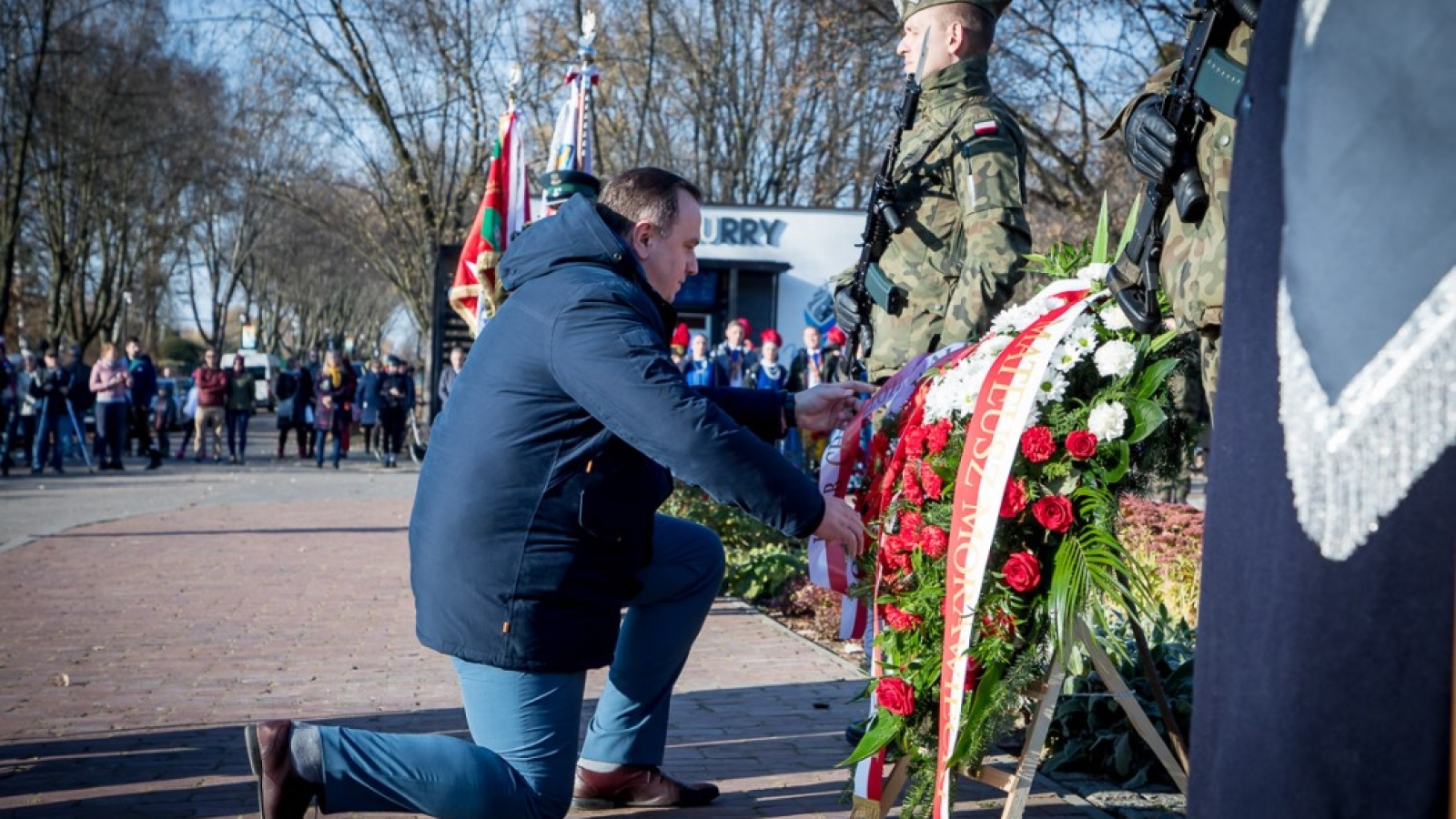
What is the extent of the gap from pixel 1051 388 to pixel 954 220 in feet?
4.79

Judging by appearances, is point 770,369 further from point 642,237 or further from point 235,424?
point 642,237

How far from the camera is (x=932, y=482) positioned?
326 cm

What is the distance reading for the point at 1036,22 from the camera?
21156mm

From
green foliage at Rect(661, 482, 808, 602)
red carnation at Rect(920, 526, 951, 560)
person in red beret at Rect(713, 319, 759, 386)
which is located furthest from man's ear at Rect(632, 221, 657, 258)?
person in red beret at Rect(713, 319, 759, 386)

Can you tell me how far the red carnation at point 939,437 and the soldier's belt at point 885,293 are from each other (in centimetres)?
130

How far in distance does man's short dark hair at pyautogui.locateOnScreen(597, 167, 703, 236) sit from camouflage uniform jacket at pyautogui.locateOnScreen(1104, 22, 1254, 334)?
1.37 metres

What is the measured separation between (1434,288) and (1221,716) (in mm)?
469

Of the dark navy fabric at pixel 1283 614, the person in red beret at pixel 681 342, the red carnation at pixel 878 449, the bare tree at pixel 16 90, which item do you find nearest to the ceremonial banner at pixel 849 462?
the red carnation at pixel 878 449

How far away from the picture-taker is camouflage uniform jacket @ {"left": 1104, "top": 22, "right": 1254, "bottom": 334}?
2.64 metres

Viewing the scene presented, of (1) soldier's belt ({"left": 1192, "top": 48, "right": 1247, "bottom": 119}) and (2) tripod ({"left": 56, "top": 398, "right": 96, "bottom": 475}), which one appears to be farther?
(2) tripod ({"left": 56, "top": 398, "right": 96, "bottom": 475})

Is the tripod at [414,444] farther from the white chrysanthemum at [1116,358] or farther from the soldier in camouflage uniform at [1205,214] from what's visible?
the soldier in camouflage uniform at [1205,214]

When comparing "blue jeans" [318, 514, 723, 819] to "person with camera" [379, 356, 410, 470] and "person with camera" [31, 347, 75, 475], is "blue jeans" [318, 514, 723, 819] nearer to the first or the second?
"person with camera" [31, 347, 75, 475]

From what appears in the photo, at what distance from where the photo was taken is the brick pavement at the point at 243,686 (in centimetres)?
444

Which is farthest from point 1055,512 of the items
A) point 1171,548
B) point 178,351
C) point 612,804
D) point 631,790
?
point 178,351
